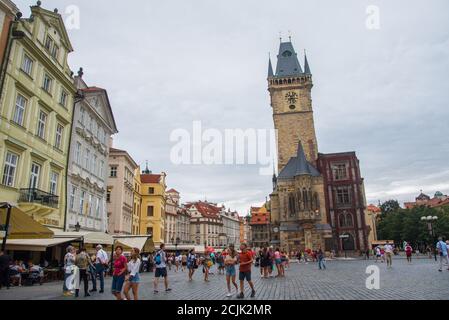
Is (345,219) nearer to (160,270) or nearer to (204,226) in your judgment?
(160,270)

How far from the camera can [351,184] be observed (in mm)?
58188

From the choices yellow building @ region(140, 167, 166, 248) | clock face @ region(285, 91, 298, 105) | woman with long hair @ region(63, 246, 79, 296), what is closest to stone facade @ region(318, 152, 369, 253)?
clock face @ region(285, 91, 298, 105)

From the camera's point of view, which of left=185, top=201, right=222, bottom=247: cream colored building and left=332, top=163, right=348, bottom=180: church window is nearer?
left=332, top=163, right=348, bottom=180: church window

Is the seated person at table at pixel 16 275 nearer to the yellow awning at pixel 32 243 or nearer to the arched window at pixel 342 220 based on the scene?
the yellow awning at pixel 32 243

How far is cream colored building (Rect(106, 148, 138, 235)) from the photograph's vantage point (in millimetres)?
41406

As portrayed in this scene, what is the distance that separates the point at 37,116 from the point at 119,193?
74.5ft

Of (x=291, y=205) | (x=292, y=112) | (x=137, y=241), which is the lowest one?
(x=137, y=241)

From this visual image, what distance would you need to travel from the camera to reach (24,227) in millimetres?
13625

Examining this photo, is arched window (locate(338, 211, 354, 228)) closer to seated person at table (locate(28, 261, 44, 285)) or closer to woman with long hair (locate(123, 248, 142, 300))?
seated person at table (locate(28, 261, 44, 285))

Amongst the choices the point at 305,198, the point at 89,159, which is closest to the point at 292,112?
the point at 305,198

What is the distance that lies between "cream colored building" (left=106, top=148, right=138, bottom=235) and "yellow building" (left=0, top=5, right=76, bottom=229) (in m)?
18.0

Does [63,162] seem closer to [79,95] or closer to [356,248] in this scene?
[79,95]
